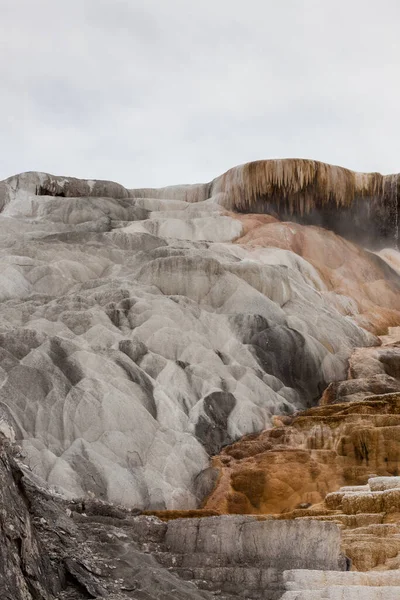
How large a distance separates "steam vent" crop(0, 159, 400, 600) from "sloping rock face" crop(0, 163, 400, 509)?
71 mm

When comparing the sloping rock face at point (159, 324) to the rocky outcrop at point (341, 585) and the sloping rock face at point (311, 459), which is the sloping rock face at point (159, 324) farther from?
the rocky outcrop at point (341, 585)

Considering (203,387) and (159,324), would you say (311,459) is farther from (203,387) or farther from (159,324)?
(159,324)

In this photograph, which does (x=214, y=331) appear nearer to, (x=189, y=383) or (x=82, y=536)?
(x=189, y=383)

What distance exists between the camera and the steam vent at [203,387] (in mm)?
13617

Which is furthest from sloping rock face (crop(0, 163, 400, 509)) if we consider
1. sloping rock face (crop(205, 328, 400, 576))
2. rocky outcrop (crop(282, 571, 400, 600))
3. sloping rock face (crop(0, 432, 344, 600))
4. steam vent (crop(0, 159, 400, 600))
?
rocky outcrop (crop(282, 571, 400, 600))

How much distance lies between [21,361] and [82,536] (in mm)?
9916

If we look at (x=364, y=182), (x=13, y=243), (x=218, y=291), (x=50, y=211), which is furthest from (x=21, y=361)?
(x=364, y=182)

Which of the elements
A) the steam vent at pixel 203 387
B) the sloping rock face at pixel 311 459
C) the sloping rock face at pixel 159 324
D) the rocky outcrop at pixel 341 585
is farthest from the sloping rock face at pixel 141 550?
the sloping rock face at pixel 159 324

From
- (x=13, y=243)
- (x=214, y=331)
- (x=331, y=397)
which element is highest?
(x=13, y=243)

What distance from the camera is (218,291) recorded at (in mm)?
30812

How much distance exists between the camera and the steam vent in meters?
13.6

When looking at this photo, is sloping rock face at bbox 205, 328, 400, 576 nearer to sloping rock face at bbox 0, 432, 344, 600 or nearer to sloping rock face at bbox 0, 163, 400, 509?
sloping rock face at bbox 0, 163, 400, 509

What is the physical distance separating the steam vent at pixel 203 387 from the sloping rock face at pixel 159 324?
0.07 meters

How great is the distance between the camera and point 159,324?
90.3ft
